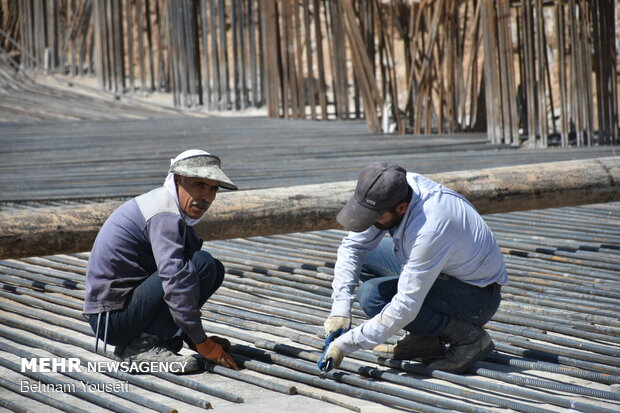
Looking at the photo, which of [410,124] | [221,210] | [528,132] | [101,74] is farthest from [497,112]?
[101,74]

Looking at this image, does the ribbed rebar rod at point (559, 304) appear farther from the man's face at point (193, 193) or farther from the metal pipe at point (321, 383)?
the man's face at point (193, 193)

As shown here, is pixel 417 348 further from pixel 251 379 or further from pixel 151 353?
pixel 151 353

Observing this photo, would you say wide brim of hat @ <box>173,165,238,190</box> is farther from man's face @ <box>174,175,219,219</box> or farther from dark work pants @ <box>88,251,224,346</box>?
dark work pants @ <box>88,251,224,346</box>

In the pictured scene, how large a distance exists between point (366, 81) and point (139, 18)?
168 inches

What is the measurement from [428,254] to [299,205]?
59.8 inches

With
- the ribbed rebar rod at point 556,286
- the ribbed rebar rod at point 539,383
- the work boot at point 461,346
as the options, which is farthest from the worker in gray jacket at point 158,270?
the ribbed rebar rod at point 556,286

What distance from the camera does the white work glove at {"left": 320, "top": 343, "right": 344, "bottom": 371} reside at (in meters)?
2.73

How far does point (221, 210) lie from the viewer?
13.1ft

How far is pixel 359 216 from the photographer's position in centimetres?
270

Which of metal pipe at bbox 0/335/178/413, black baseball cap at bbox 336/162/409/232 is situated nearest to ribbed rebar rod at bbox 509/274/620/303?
black baseball cap at bbox 336/162/409/232

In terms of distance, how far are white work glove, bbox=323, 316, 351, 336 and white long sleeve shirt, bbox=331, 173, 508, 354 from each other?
2 cm

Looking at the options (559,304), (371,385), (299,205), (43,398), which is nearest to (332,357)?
(371,385)

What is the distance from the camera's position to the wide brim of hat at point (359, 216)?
269cm

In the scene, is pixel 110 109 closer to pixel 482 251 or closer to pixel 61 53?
pixel 61 53
